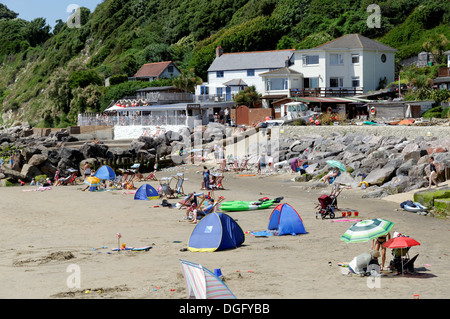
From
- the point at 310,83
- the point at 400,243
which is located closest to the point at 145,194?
the point at 400,243

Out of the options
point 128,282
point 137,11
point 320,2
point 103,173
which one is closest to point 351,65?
point 320,2

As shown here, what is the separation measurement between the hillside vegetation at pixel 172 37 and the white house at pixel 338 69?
554cm

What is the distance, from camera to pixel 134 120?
50.6 metres

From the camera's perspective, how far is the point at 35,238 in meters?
17.2

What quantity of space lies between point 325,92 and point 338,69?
386 centimetres

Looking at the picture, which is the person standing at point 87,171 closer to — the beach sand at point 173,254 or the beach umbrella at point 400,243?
the beach sand at point 173,254

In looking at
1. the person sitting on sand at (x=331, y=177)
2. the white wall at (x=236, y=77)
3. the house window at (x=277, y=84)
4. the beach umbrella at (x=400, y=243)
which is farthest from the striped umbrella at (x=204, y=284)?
the white wall at (x=236, y=77)

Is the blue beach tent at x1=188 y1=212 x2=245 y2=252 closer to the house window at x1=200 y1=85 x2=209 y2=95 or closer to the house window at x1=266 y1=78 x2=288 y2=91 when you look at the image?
the house window at x1=266 y1=78 x2=288 y2=91

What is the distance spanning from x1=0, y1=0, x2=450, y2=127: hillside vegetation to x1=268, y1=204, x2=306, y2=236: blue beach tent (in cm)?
4365

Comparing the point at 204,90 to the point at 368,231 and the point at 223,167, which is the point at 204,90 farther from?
the point at 368,231

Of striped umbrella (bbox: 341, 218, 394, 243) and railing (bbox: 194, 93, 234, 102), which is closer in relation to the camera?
striped umbrella (bbox: 341, 218, 394, 243)

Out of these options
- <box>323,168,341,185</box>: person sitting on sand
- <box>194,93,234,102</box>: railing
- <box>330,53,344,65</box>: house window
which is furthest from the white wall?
<box>323,168,341,185</box>: person sitting on sand

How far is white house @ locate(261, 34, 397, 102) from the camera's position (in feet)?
172

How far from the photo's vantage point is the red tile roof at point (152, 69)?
69.4 m
